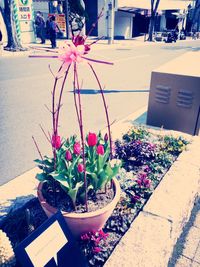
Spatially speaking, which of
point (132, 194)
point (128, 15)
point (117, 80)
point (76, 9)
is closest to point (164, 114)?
point (132, 194)

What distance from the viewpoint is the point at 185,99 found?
402 centimetres

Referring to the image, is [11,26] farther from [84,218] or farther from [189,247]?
[189,247]

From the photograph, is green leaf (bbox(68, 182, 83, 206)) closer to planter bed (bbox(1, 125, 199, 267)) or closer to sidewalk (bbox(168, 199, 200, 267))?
planter bed (bbox(1, 125, 199, 267))

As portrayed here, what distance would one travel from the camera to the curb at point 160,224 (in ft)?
6.17

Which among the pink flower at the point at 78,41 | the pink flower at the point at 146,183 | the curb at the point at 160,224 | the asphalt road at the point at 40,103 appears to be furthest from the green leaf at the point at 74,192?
the asphalt road at the point at 40,103

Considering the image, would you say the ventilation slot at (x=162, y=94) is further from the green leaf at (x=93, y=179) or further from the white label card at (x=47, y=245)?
the white label card at (x=47, y=245)

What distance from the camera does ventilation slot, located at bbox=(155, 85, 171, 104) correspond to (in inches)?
163

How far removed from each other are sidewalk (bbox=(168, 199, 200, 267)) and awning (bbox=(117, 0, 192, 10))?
27844 millimetres

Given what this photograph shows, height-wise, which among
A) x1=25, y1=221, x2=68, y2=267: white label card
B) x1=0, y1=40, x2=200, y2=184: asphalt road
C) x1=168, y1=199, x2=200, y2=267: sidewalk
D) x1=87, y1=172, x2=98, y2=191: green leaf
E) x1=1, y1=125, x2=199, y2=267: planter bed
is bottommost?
x1=168, y1=199, x2=200, y2=267: sidewalk

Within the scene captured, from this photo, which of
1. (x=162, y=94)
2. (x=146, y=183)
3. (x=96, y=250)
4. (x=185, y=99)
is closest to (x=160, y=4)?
(x=162, y=94)

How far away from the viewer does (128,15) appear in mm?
27328

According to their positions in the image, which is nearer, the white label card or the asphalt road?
the white label card

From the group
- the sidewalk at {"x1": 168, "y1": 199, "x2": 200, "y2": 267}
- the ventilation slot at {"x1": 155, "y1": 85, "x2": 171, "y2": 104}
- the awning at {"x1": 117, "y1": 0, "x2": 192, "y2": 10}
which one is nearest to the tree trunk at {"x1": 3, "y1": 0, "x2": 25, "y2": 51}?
the ventilation slot at {"x1": 155, "y1": 85, "x2": 171, "y2": 104}

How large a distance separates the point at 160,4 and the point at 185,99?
3391 cm
